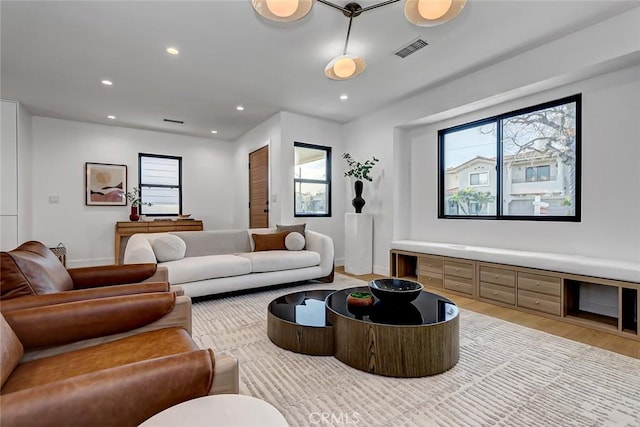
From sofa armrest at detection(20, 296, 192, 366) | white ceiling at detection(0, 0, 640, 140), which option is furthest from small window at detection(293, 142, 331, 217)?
sofa armrest at detection(20, 296, 192, 366)

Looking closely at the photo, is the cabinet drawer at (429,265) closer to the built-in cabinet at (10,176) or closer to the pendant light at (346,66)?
the pendant light at (346,66)

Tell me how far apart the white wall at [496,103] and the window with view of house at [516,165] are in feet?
0.50

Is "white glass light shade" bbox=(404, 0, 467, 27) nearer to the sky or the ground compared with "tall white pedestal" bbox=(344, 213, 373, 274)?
nearer to the sky

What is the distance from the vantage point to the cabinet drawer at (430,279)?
4004mm

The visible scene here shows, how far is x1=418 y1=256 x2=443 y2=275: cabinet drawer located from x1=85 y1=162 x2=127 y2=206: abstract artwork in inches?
223

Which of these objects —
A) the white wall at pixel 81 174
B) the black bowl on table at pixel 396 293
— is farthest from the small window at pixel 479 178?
the white wall at pixel 81 174

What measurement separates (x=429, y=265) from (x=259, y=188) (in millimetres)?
3456

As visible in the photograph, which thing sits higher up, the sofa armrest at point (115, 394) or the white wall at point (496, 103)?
the white wall at point (496, 103)

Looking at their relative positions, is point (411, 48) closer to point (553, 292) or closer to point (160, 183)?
point (553, 292)

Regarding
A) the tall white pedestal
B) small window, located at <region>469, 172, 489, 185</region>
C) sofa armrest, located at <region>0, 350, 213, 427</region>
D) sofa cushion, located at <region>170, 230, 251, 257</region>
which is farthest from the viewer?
the tall white pedestal

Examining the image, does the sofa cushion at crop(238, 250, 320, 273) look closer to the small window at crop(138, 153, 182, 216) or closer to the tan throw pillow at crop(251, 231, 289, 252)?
the tan throw pillow at crop(251, 231, 289, 252)

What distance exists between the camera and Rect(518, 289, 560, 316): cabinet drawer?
2.90 meters

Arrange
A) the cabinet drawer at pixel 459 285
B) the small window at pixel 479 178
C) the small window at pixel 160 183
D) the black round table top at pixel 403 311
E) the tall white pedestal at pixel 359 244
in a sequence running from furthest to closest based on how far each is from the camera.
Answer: the small window at pixel 160 183 < the tall white pedestal at pixel 359 244 < the small window at pixel 479 178 < the cabinet drawer at pixel 459 285 < the black round table top at pixel 403 311

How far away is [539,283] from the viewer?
302cm
